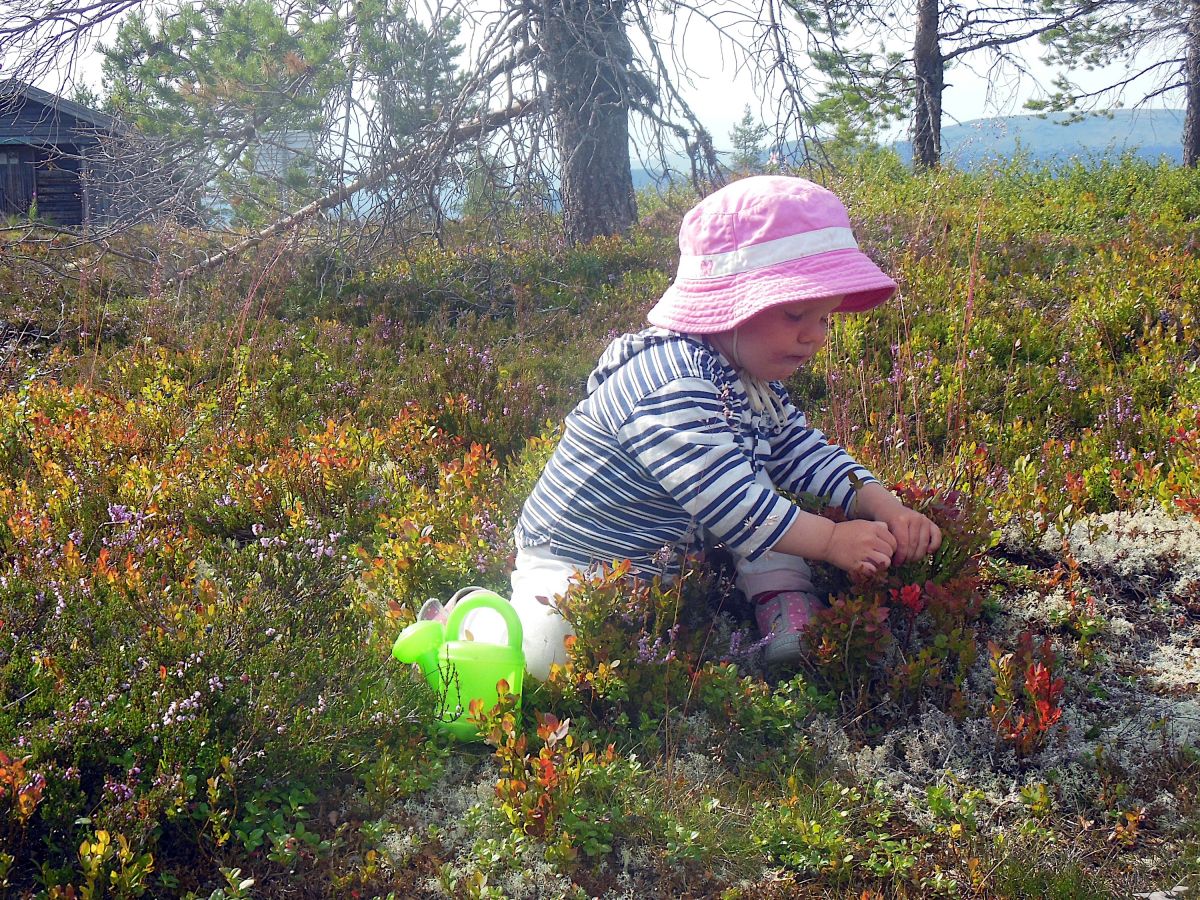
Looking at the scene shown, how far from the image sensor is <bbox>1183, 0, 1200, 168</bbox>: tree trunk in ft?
52.6

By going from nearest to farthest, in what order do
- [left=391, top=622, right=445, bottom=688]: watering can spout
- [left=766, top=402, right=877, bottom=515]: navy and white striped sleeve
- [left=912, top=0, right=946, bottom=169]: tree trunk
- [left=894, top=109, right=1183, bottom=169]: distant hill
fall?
1. [left=391, top=622, right=445, bottom=688]: watering can spout
2. [left=766, top=402, right=877, bottom=515]: navy and white striped sleeve
3. [left=894, top=109, right=1183, bottom=169]: distant hill
4. [left=912, top=0, right=946, bottom=169]: tree trunk

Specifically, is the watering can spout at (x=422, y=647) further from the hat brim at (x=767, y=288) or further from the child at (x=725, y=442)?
the hat brim at (x=767, y=288)

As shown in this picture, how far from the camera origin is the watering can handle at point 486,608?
9.82 feet

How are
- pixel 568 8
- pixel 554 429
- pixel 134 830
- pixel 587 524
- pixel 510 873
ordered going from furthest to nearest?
1. pixel 568 8
2. pixel 554 429
3. pixel 587 524
4. pixel 510 873
5. pixel 134 830

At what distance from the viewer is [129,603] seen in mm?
2916

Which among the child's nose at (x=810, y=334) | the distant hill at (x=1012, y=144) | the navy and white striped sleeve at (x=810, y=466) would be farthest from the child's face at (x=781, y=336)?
the distant hill at (x=1012, y=144)

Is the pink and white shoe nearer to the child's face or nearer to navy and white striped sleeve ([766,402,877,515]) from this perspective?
navy and white striped sleeve ([766,402,877,515])

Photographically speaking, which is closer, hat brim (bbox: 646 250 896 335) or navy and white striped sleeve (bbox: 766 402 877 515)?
hat brim (bbox: 646 250 896 335)

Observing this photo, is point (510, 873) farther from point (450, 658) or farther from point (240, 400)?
point (240, 400)

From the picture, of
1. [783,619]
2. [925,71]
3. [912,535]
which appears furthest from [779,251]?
[925,71]

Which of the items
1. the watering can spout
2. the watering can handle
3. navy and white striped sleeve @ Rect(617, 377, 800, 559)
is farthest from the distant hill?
the watering can spout

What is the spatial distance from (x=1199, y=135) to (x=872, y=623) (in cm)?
1752

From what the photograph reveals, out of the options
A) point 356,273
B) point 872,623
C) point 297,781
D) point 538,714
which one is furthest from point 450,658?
point 356,273

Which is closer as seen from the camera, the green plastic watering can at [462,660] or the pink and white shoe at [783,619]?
the green plastic watering can at [462,660]
